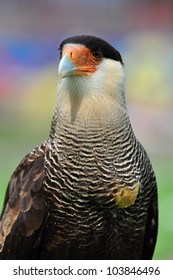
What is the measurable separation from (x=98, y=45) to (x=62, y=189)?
0.48 meters

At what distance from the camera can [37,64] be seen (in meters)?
7.80

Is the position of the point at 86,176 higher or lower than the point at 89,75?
lower

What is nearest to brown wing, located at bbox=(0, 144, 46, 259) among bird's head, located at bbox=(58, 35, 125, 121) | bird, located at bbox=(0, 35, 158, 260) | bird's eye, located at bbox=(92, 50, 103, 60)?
bird, located at bbox=(0, 35, 158, 260)

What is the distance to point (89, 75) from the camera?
7.93ft

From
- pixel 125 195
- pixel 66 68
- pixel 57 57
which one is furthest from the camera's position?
pixel 57 57

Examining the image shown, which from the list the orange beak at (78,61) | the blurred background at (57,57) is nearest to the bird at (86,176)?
the orange beak at (78,61)

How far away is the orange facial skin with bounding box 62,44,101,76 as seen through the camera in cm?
240

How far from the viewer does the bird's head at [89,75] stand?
2.40 metres

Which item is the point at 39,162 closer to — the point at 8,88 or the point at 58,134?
the point at 58,134

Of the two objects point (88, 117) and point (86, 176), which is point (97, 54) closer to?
point (88, 117)

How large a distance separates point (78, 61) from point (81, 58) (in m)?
0.01

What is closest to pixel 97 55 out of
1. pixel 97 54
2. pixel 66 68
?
pixel 97 54

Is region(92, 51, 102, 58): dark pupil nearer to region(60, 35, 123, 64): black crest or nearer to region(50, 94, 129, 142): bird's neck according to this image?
region(60, 35, 123, 64): black crest

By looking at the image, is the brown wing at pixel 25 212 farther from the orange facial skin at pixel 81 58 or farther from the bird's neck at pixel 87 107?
the orange facial skin at pixel 81 58
